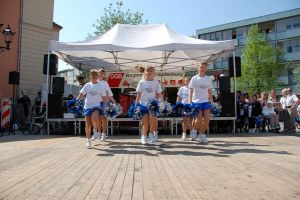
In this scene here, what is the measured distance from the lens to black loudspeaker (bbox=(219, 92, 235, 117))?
13367 millimetres

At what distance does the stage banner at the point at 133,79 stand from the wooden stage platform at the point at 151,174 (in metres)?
10.1

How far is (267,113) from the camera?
14602mm

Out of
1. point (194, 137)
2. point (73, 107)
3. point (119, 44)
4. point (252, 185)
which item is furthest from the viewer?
point (119, 44)

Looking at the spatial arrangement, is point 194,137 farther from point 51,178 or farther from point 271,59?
point 271,59

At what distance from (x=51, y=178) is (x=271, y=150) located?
476 cm

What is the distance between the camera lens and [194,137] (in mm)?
10070

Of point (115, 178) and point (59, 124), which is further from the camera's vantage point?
point (59, 124)

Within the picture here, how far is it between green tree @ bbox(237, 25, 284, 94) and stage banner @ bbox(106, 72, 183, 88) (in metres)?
30.4

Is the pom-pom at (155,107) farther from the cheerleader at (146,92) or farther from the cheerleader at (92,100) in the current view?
the cheerleader at (92,100)

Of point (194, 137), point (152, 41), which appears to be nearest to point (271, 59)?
point (152, 41)

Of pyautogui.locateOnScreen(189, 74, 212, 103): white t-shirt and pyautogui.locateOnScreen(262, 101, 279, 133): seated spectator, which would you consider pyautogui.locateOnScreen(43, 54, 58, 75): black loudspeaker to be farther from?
pyautogui.locateOnScreen(262, 101, 279, 133): seated spectator

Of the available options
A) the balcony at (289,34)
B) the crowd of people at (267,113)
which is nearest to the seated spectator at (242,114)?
the crowd of people at (267,113)

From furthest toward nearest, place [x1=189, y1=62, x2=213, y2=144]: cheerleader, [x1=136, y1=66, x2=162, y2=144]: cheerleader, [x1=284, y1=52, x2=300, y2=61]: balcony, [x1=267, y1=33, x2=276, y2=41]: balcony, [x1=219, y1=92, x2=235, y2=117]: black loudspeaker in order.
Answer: [x1=267, y1=33, x2=276, y2=41]: balcony, [x1=284, y1=52, x2=300, y2=61]: balcony, [x1=219, y1=92, x2=235, y2=117]: black loudspeaker, [x1=189, y1=62, x2=213, y2=144]: cheerleader, [x1=136, y1=66, x2=162, y2=144]: cheerleader

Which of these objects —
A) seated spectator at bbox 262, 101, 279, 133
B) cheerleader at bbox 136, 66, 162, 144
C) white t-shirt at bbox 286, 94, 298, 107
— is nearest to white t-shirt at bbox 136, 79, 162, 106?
cheerleader at bbox 136, 66, 162, 144
